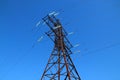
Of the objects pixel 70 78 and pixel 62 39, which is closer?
pixel 70 78

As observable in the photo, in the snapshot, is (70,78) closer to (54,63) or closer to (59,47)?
(54,63)

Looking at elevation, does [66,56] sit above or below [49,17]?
below

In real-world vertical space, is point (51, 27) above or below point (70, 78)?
above

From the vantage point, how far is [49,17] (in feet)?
79.6

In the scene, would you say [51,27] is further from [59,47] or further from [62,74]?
[62,74]

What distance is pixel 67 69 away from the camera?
2139cm

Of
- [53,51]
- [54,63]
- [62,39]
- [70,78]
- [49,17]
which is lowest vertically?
[70,78]

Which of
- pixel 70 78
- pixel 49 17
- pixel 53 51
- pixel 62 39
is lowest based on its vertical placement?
pixel 70 78

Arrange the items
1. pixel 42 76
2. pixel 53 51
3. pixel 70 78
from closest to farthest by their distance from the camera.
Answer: pixel 70 78
pixel 42 76
pixel 53 51

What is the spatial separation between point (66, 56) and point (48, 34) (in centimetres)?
370

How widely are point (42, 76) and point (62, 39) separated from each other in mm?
5496

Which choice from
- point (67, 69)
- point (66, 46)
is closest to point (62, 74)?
point (67, 69)

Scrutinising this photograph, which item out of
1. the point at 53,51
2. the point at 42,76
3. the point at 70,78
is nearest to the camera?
the point at 70,78

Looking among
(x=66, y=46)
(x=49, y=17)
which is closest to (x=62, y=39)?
(x=66, y=46)
